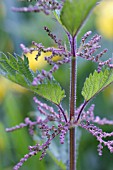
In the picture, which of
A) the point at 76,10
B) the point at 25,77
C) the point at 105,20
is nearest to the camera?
the point at 76,10

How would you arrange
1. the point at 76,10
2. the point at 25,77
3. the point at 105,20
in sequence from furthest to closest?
the point at 105,20, the point at 25,77, the point at 76,10

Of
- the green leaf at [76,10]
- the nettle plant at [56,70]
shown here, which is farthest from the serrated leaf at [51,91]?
the green leaf at [76,10]

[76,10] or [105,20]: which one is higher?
[105,20]

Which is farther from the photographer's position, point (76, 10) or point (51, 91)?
point (51, 91)

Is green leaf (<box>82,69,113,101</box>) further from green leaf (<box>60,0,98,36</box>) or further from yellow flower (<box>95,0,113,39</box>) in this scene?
yellow flower (<box>95,0,113,39</box>)

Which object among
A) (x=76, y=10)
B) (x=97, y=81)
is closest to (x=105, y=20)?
(x=97, y=81)

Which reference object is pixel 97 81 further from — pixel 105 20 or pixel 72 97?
pixel 105 20

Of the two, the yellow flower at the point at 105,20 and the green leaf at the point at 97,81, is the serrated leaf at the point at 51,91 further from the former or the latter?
the yellow flower at the point at 105,20
